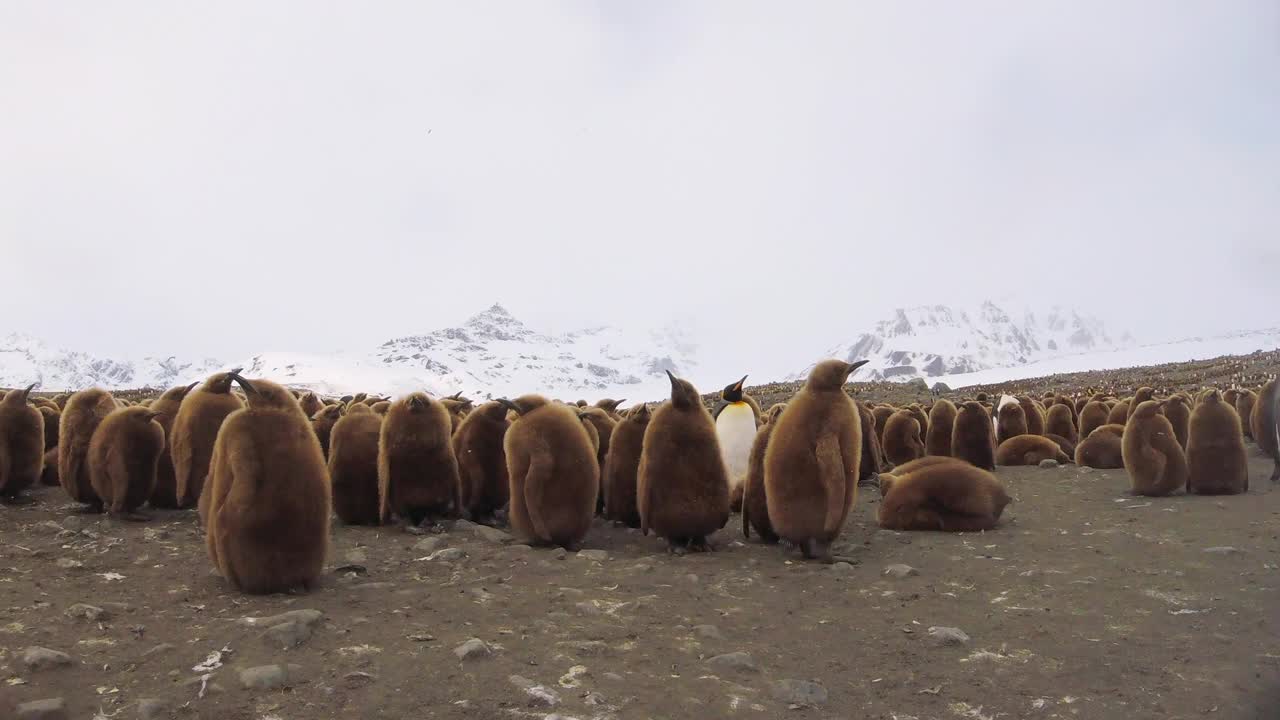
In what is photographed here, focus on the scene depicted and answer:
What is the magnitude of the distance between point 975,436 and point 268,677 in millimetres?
9885

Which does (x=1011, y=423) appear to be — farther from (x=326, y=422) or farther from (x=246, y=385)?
(x=246, y=385)

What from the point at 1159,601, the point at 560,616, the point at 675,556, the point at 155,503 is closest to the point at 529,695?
the point at 560,616

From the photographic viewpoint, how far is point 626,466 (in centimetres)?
788

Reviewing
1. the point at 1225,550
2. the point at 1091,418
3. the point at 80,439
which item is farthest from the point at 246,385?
the point at 1091,418

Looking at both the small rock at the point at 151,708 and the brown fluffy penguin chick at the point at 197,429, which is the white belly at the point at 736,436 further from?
the small rock at the point at 151,708

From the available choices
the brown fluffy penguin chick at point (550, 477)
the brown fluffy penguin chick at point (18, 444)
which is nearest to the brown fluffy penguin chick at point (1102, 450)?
the brown fluffy penguin chick at point (550, 477)

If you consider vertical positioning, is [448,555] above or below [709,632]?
above

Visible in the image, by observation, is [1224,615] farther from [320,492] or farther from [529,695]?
[320,492]

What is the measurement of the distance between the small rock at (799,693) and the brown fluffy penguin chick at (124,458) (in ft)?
19.9

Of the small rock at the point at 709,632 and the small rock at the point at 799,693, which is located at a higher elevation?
the small rock at the point at 709,632

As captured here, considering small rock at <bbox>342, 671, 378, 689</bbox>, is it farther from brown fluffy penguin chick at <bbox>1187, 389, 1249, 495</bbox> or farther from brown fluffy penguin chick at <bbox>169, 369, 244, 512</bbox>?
brown fluffy penguin chick at <bbox>1187, 389, 1249, 495</bbox>

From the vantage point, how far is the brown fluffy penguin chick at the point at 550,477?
656cm

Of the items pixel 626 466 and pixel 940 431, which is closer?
pixel 626 466

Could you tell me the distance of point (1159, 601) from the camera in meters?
5.03
